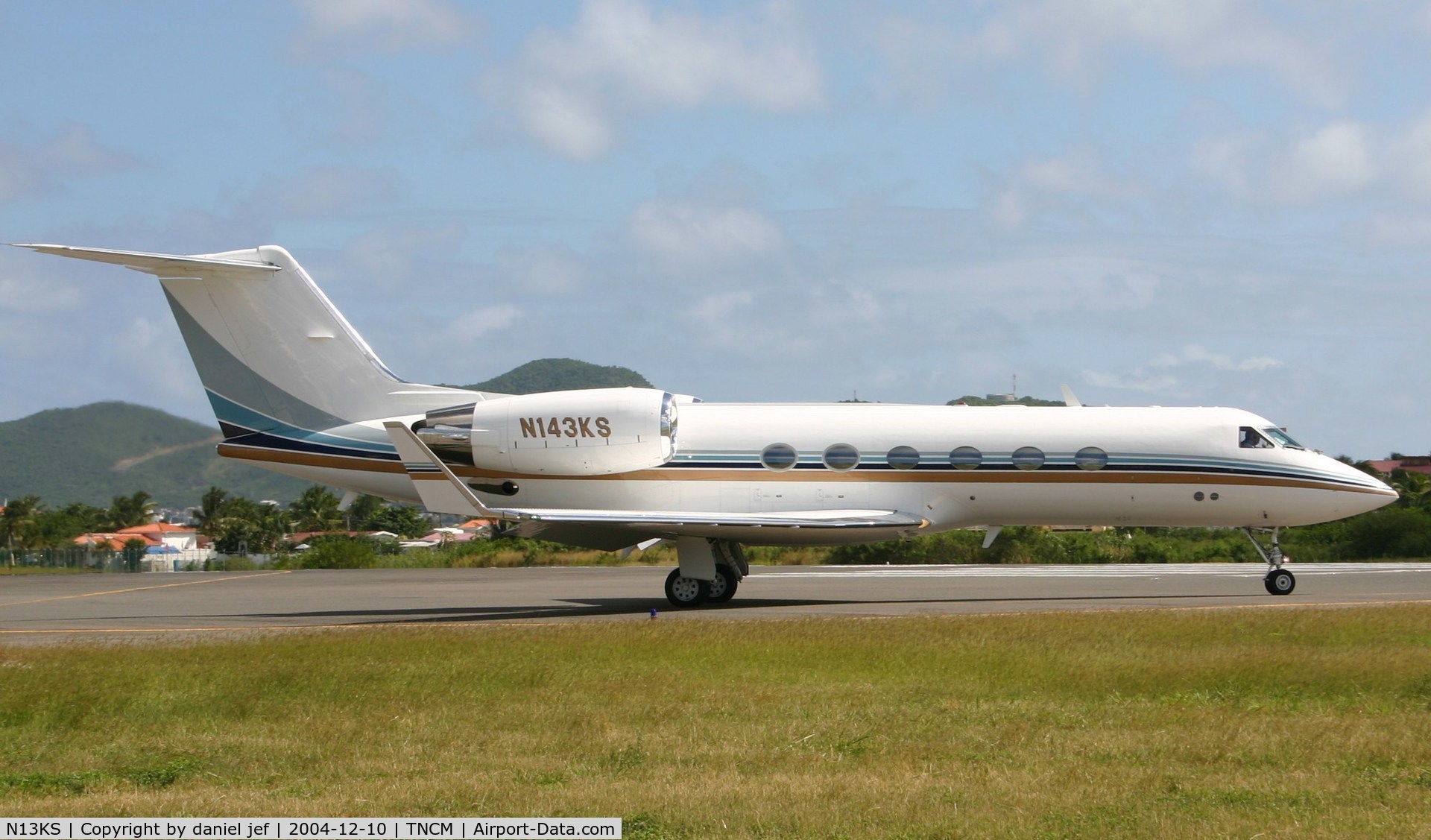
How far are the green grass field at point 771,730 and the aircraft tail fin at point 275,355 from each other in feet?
20.9

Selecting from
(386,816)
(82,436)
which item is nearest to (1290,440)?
(386,816)

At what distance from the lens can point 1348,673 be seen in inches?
464

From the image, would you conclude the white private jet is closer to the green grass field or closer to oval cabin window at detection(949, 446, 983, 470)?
oval cabin window at detection(949, 446, 983, 470)

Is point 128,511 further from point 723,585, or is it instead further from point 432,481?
point 723,585

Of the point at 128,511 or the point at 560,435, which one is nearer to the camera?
the point at 560,435

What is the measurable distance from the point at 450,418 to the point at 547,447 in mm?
1606

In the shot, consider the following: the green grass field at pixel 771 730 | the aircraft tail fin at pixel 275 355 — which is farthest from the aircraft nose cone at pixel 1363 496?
the aircraft tail fin at pixel 275 355

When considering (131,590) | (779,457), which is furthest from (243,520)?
(779,457)

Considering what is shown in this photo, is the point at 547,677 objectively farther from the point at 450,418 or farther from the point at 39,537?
the point at 39,537

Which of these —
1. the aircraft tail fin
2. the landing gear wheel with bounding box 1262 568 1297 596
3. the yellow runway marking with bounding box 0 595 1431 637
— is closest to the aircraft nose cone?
the landing gear wheel with bounding box 1262 568 1297 596

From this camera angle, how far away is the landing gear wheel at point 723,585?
68.2ft

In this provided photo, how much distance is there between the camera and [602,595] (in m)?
24.3

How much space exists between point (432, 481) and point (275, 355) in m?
3.59

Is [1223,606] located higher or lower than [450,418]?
lower
